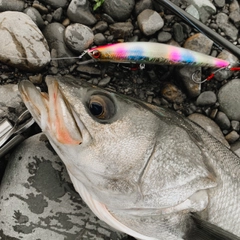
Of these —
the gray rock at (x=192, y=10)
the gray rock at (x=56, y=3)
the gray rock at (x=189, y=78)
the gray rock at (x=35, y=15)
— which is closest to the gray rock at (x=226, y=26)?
the gray rock at (x=192, y=10)

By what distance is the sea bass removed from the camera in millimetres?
2121

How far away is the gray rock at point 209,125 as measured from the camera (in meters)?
3.21

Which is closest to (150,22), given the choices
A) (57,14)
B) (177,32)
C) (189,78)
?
(177,32)

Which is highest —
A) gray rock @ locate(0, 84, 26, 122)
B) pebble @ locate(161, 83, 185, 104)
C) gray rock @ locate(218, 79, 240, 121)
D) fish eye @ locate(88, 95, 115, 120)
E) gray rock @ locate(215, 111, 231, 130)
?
fish eye @ locate(88, 95, 115, 120)

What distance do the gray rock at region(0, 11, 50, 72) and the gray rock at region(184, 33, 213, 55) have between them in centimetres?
119

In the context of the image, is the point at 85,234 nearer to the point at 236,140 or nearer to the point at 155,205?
the point at 155,205

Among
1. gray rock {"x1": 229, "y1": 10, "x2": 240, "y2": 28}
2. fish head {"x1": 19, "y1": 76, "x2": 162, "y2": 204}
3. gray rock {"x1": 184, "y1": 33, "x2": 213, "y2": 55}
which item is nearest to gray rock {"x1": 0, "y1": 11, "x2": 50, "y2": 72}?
fish head {"x1": 19, "y1": 76, "x2": 162, "y2": 204}

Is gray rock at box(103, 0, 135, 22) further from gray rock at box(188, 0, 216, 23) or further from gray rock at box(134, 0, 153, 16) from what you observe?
gray rock at box(188, 0, 216, 23)

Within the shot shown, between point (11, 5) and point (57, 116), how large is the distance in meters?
1.35

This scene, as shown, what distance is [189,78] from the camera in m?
3.21

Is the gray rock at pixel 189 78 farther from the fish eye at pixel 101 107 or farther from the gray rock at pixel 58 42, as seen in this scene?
the fish eye at pixel 101 107

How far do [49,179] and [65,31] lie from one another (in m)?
1.16

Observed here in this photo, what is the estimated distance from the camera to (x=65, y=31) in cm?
306

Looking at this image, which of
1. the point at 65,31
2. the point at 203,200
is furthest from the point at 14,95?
the point at 203,200
